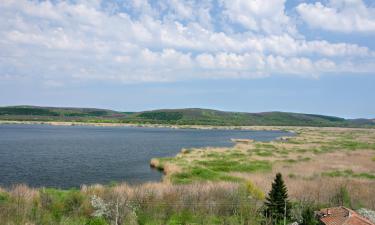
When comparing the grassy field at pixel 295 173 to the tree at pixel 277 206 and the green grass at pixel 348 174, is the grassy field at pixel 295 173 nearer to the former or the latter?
the green grass at pixel 348 174

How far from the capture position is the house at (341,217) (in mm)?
14766

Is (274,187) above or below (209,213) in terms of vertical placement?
above

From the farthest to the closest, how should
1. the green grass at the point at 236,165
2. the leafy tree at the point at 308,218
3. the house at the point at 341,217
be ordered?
the green grass at the point at 236,165 → the leafy tree at the point at 308,218 → the house at the point at 341,217

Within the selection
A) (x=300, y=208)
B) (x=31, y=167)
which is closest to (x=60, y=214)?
(x=300, y=208)

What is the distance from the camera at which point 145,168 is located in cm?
4262

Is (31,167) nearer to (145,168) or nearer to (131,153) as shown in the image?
(145,168)

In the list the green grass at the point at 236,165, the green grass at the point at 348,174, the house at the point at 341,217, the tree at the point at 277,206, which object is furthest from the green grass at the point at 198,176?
the house at the point at 341,217

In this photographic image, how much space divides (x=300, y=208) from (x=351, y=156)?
35548 millimetres

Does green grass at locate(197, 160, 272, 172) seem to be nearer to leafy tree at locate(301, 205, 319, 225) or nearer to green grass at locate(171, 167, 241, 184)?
green grass at locate(171, 167, 241, 184)

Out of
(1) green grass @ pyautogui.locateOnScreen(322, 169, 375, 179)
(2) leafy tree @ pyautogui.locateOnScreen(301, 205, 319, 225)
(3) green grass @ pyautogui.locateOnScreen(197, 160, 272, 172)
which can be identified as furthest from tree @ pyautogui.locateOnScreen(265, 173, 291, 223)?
(3) green grass @ pyautogui.locateOnScreen(197, 160, 272, 172)

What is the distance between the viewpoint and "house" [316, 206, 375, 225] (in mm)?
14766

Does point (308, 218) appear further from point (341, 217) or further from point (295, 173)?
point (295, 173)

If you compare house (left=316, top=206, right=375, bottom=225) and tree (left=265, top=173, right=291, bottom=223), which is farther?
tree (left=265, top=173, right=291, bottom=223)

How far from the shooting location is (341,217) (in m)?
15.3
